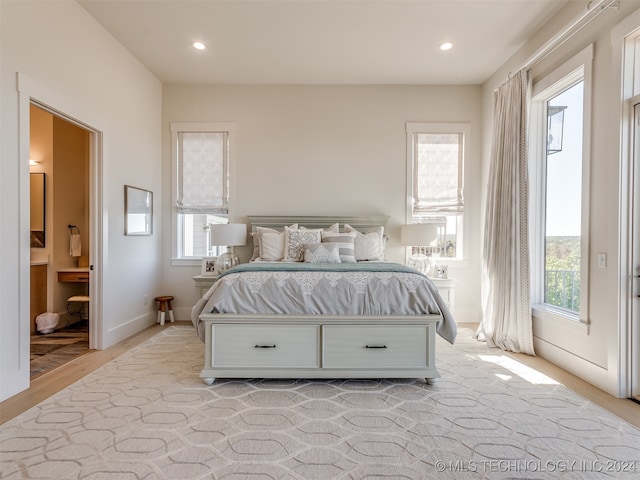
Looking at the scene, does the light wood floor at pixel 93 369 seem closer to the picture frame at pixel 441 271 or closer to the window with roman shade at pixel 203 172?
the picture frame at pixel 441 271

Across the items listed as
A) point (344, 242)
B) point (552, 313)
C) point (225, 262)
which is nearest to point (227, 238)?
point (225, 262)

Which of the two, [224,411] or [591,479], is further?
[224,411]

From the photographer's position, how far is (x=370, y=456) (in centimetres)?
172

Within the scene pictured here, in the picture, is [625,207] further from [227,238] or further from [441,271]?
[227,238]

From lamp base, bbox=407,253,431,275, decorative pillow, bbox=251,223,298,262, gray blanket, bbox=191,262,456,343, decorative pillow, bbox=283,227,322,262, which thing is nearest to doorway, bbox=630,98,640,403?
gray blanket, bbox=191,262,456,343

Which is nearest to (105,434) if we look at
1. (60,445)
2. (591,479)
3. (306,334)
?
(60,445)

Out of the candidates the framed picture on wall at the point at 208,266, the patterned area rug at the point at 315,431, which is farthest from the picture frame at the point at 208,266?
the patterned area rug at the point at 315,431

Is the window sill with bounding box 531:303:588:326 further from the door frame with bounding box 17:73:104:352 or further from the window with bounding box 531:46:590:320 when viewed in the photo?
the door frame with bounding box 17:73:104:352

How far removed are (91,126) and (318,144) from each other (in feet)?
8.66

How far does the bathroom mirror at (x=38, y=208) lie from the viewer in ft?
13.4

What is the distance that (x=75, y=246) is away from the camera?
4.29 m

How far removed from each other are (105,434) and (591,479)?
2580 mm

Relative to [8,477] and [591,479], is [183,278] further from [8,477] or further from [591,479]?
[591,479]

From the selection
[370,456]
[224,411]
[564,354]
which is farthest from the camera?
[564,354]
